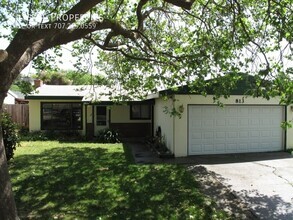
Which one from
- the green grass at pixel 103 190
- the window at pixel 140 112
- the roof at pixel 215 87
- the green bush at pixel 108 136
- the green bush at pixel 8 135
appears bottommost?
the green grass at pixel 103 190

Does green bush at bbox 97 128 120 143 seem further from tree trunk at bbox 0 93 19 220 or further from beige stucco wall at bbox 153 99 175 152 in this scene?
tree trunk at bbox 0 93 19 220

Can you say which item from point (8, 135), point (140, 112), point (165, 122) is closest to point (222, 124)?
point (165, 122)

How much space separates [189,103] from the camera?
1240cm

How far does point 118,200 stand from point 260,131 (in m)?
8.72

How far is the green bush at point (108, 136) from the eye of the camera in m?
17.6

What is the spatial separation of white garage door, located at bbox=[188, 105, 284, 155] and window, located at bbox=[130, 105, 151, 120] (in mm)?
7376

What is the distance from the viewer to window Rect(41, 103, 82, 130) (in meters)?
19.5

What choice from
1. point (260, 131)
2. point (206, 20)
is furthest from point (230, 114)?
point (206, 20)

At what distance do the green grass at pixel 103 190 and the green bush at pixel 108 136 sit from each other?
17.8 feet

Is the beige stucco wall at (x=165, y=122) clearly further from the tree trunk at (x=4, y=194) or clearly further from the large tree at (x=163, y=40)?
the tree trunk at (x=4, y=194)

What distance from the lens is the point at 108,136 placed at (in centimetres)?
1766

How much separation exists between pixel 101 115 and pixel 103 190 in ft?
39.3

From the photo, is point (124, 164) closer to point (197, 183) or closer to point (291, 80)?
point (197, 183)

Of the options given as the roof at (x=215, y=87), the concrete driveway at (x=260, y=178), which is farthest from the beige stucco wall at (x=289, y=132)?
the roof at (x=215, y=87)
